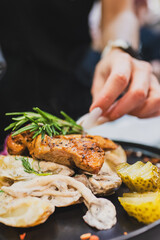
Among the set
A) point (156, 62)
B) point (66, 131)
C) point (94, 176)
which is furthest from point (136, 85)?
point (156, 62)

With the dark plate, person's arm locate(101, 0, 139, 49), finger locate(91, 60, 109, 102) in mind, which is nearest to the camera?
the dark plate

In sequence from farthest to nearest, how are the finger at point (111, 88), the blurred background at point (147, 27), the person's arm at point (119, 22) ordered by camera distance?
the blurred background at point (147, 27), the person's arm at point (119, 22), the finger at point (111, 88)

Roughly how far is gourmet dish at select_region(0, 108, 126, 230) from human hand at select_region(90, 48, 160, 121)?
33 cm

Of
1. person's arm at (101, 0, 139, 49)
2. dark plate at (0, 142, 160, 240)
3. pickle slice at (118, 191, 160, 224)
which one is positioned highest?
person's arm at (101, 0, 139, 49)

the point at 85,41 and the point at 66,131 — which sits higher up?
the point at 85,41

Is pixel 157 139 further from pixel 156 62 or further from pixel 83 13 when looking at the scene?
pixel 156 62

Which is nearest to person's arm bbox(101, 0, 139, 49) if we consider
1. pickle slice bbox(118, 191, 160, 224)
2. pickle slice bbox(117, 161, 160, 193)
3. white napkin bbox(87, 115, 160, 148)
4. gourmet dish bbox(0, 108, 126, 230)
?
white napkin bbox(87, 115, 160, 148)

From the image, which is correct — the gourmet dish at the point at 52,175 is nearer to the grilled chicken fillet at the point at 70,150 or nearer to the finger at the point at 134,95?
the grilled chicken fillet at the point at 70,150

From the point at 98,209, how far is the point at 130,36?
2406 mm

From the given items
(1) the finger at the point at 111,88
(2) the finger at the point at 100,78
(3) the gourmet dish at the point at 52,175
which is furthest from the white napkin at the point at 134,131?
(3) the gourmet dish at the point at 52,175

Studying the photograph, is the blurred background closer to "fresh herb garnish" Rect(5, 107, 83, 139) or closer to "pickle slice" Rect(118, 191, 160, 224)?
"fresh herb garnish" Rect(5, 107, 83, 139)

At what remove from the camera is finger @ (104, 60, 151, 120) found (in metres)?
1.85

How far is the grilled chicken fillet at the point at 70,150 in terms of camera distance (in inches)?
54.8

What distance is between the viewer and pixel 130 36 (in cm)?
308
